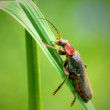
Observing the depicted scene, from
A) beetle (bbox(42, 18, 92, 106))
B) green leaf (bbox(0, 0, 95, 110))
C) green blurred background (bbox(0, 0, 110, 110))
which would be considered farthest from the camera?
green blurred background (bbox(0, 0, 110, 110))

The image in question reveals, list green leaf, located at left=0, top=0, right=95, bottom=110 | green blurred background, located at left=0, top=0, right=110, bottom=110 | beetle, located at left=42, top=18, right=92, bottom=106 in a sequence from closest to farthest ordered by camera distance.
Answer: green leaf, located at left=0, top=0, right=95, bottom=110 → beetle, located at left=42, top=18, right=92, bottom=106 → green blurred background, located at left=0, top=0, right=110, bottom=110

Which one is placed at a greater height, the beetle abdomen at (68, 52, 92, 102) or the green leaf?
the green leaf

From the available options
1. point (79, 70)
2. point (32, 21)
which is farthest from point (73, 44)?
point (32, 21)

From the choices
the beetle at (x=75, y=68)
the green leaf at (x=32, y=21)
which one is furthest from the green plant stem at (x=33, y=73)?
the beetle at (x=75, y=68)

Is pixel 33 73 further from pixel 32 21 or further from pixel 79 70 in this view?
pixel 79 70

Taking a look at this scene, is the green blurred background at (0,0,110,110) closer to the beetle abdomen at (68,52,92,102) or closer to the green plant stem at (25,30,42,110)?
the beetle abdomen at (68,52,92,102)

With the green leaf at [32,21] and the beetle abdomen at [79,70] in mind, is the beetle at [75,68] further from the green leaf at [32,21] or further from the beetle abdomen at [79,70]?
the green leaf at [32,21]

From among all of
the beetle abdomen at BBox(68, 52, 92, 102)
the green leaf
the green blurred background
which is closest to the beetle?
the beetle abdomen at BBox(68, 52, 92, 102)
